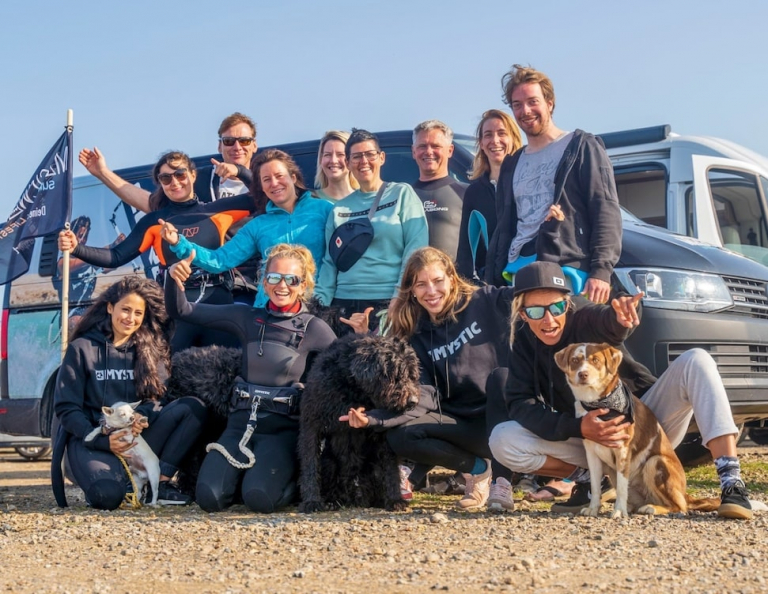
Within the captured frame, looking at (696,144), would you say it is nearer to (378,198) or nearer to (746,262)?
(746,262)

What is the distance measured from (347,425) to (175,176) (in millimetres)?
2714

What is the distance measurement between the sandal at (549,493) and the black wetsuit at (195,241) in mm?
2495

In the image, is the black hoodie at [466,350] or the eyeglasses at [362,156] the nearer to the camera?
the black hoodie at [466,350]

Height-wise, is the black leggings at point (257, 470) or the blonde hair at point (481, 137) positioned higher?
the blonde hair at point (481, 137)

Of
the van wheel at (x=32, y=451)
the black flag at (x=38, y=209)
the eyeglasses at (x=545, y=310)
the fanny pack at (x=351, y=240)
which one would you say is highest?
the black flag at (x=38, y=209)

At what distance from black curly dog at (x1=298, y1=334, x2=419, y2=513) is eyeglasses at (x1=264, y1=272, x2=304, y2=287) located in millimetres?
566

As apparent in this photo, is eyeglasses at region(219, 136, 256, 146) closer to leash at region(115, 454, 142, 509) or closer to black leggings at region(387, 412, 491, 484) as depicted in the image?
leash at region(115, 454, 142, 509)

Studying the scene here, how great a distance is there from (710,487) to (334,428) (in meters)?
2.87

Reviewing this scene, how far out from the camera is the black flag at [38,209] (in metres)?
8.27

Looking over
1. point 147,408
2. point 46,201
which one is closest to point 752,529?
point 147,408

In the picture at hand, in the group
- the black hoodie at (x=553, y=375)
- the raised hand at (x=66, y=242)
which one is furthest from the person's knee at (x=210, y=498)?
the raised hand at (x=66, y=242)

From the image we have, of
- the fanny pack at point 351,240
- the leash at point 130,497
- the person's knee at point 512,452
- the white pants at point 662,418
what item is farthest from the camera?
the fanny pack at point 351,240

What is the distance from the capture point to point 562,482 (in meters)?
6.25

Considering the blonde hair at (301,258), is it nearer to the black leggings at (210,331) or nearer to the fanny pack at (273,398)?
the fanny pack at (273,398)
